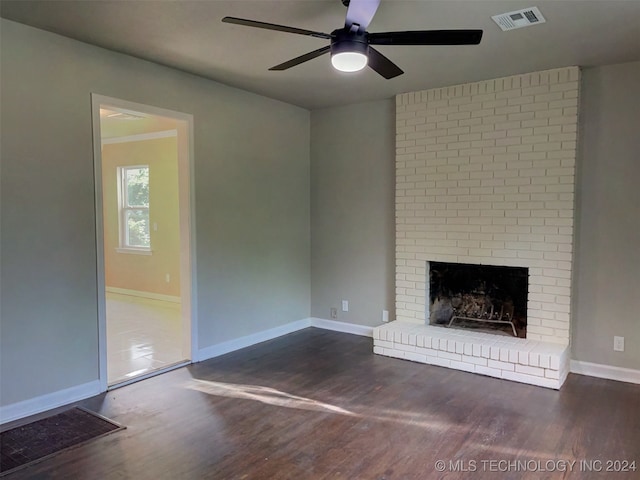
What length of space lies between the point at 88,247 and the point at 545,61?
385cm

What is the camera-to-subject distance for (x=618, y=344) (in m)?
3.84

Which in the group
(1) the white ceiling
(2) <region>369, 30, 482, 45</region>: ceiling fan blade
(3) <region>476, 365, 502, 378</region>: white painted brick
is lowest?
(3) <region>476, 365, 502, 378</region>: white painted brick

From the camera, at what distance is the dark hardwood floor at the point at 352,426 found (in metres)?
2.49

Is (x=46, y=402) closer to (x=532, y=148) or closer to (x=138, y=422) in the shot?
(x=138, y=422)

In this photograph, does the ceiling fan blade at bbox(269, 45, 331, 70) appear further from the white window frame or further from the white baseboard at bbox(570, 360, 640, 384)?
the white window frame

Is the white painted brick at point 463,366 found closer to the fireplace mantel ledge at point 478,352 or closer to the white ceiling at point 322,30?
the fireplace mantel ledge at point 478,352

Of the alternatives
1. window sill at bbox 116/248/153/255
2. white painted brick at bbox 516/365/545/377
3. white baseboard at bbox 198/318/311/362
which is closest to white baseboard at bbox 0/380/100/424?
white baseboard at bbox 198/318/311/362

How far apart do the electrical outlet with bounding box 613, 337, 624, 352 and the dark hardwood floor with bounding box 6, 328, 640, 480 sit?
31 centimetres

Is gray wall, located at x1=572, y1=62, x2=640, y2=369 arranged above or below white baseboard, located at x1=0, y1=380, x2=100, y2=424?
above

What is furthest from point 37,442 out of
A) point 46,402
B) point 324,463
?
point 324,463

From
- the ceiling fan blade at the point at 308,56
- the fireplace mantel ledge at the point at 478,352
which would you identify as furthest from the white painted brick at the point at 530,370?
the ceiling fan blade at the point at 308,56

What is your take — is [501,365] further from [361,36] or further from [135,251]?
[135,251]

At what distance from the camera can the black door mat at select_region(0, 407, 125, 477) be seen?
256 cm

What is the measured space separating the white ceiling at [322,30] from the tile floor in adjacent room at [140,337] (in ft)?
8.59
